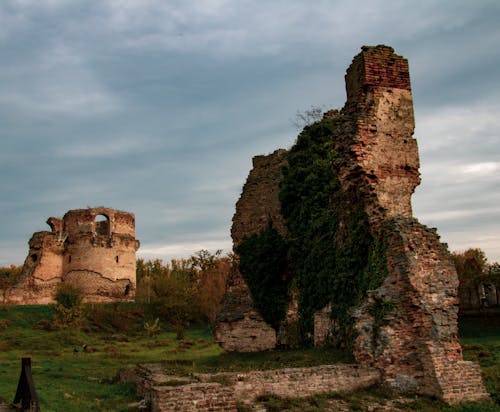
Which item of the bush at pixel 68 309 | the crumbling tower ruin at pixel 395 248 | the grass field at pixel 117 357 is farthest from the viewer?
the bush at pixel 68 309

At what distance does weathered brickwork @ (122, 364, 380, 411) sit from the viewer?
8305 mm

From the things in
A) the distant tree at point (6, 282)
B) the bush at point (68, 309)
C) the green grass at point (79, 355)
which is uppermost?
the distant tree at point (6, 282)

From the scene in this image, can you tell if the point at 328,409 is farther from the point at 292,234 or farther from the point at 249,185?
the point at 249,185

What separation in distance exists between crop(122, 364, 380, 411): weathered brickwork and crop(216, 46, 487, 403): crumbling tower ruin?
0.69 metres

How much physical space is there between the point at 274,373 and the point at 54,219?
3266 centimetres

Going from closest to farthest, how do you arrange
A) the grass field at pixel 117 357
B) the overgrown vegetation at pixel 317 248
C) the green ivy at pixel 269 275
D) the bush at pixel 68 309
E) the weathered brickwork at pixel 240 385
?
the weathered brickwork at pixel 240 385
the grass field at pixel 117 357
the overgrown vegetation at pixel 317 248
the green ivy at pixel 269 275
the bush at pixel 68 309

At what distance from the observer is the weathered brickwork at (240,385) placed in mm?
8305

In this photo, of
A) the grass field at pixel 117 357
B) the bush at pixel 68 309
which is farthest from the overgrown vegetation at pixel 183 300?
the bush at pixel 68 309

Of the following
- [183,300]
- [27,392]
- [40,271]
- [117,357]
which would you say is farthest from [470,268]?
[27,392]

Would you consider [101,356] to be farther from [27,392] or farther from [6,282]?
[6,282]

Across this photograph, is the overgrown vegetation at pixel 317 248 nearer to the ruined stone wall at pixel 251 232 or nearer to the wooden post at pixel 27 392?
the ruined stone wall at pixel 251 232

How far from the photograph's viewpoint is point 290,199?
16.5 meters

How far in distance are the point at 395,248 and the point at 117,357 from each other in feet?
44.2

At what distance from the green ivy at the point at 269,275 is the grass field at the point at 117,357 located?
1537 millimetres
